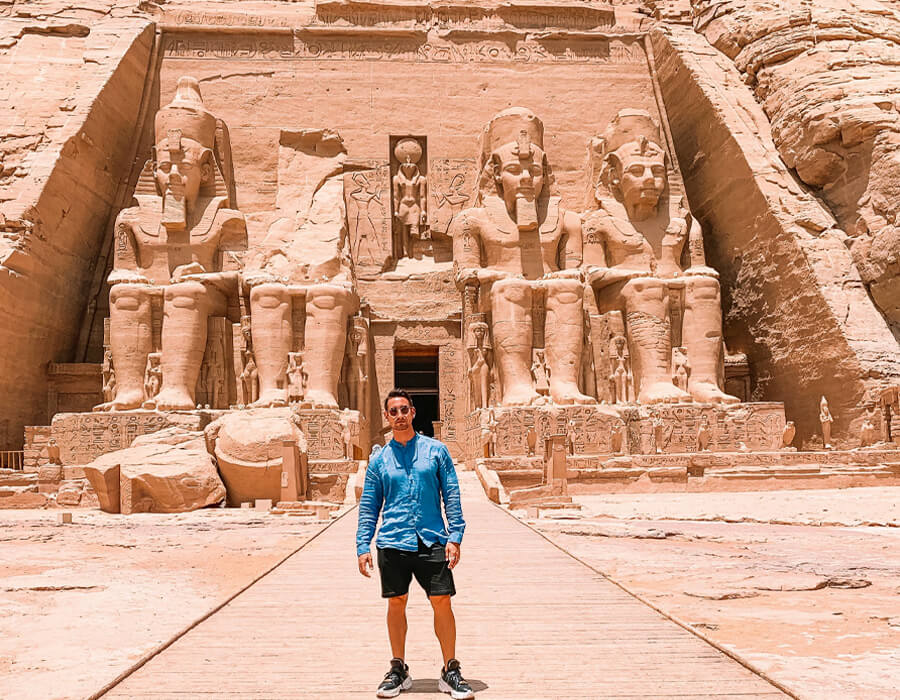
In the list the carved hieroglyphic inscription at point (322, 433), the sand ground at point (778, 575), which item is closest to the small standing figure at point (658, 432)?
the sand ground at point (778, 575)

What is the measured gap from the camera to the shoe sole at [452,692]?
2.61 m

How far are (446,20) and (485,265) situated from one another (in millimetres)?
5243

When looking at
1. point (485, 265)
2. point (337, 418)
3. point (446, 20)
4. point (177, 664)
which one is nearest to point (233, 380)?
point (337, 418)

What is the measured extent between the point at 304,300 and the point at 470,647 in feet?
32.4

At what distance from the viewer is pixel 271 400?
12.0 metres

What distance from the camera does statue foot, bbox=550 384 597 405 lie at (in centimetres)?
1208

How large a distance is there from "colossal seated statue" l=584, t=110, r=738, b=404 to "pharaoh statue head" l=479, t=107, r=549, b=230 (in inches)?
40.3

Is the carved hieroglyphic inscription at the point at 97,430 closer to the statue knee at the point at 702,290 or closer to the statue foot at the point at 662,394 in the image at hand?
A: the statue foot at the point at 662,394

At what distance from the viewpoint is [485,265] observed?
13711 millimetres

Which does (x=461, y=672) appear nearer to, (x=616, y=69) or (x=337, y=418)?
(x=337, y=418)

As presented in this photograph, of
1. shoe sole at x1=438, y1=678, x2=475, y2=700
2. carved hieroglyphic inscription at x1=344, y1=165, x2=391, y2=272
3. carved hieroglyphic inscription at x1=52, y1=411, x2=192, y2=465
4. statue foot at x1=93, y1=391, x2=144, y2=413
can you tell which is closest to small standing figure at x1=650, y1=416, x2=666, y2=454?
carved hieroglyphic inscription at x1=344, y1=165, x2=391, y2=272

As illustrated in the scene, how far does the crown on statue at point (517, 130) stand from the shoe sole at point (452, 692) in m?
11.4

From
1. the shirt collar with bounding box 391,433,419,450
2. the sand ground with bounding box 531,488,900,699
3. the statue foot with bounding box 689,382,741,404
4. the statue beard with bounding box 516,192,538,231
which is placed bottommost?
the sand ground with bounding box 531,488,900,699

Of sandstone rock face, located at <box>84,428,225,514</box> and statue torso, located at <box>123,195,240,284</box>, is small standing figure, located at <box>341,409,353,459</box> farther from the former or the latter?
statue torso, located at <box>123,195,240,284</box>
